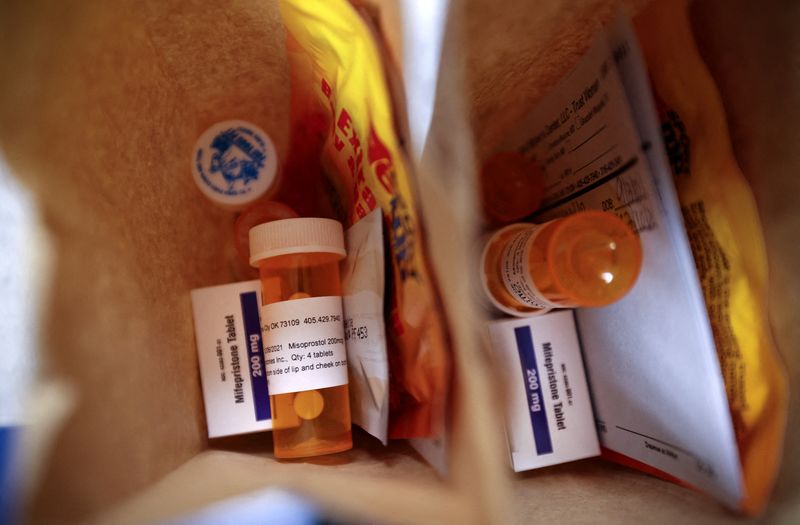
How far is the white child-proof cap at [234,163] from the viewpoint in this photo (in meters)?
0.58

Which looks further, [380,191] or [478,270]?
[478,270]

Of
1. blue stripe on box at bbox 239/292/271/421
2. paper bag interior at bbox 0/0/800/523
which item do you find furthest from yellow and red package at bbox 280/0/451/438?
blue stripe on box at bbox 239/292/271/421

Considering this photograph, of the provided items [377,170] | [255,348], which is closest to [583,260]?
[377,170]

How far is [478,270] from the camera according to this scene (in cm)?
55

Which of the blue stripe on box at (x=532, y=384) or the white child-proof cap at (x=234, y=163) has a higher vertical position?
the white child-proof cap at (x=234, y=163)

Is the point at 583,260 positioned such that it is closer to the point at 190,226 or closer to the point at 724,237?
the point at 724,237

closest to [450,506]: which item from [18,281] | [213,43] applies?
[18,281]

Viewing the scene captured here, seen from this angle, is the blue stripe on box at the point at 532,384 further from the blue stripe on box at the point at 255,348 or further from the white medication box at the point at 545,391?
the blue stripe on box at the point at 255,348

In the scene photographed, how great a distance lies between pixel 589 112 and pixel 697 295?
0.19m

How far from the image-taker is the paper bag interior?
0.31 m

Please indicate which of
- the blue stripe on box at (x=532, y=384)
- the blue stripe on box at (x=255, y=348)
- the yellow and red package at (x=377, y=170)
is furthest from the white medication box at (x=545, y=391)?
the blue stripe on box at (x=255, y=348)

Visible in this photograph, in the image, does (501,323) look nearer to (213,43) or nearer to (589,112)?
(589,112)

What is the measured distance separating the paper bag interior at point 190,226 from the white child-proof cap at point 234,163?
1.3 inches

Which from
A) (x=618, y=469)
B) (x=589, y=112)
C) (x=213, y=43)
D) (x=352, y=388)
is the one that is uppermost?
(x=213, y=43)
